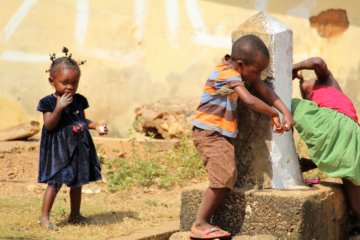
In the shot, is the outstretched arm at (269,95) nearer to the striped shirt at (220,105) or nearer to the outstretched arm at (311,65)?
the striped shirt at (220,105)

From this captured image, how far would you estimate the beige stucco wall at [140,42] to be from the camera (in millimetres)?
9461

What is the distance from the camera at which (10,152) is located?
24.7 feet

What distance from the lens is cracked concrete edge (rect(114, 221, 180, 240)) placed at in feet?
15.0

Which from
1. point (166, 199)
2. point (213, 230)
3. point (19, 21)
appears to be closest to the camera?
point (213, 230)

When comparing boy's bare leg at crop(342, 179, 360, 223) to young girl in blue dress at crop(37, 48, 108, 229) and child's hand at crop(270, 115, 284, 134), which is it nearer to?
child's hand at crop(270, 115, 284, 134)

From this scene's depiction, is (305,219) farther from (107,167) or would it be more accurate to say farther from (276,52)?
(107,167)

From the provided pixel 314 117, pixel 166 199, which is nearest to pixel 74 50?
pixel 166 199

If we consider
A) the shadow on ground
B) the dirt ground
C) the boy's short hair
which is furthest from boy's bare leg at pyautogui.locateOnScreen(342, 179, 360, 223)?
the shadow on ground

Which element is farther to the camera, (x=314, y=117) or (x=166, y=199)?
(x=166, y=199)

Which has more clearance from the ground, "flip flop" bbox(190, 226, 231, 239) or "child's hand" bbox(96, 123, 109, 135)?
"child's hand" bbox(96, 123, 109, 135)

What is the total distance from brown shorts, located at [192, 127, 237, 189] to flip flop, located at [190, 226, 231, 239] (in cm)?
27

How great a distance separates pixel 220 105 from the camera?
431cm

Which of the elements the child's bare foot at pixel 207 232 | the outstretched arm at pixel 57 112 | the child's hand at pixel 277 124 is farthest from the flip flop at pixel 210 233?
the outstretched arm at pixel 57 112

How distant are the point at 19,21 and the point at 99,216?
478 cm
